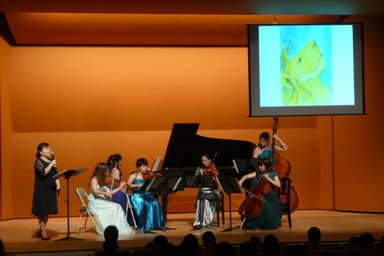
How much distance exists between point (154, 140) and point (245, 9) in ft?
10.8

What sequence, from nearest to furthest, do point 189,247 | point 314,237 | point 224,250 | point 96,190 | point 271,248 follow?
1. point 224,250
2. point 271,248
3. point 189,247
4. point 314,237
5. point 96,190

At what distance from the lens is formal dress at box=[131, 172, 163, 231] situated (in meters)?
8.44

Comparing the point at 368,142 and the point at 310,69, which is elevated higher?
the point at 310,69

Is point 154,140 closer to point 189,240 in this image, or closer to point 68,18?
point 68,18

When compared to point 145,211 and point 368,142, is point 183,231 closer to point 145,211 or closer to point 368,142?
point 145,211

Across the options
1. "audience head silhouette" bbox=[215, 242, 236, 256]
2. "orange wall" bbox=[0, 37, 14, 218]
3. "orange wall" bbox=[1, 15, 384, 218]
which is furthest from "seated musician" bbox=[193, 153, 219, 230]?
"audience head silhouette" bbox=[215, 242, 236, 256]

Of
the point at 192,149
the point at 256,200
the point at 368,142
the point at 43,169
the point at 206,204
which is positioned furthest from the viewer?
the point at 368,142

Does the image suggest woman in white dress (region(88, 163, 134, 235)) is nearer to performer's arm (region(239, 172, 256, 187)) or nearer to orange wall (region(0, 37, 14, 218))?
performer's arm (region(239, 172, 256, 187))

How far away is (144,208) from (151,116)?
8.45 feet

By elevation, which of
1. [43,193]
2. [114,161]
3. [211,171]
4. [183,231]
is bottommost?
[183,231]

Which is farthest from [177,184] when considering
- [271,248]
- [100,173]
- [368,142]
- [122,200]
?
[271,248]

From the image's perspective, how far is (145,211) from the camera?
845cm

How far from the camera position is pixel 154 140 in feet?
35.3

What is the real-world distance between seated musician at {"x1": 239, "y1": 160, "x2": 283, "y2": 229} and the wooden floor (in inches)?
5.9
